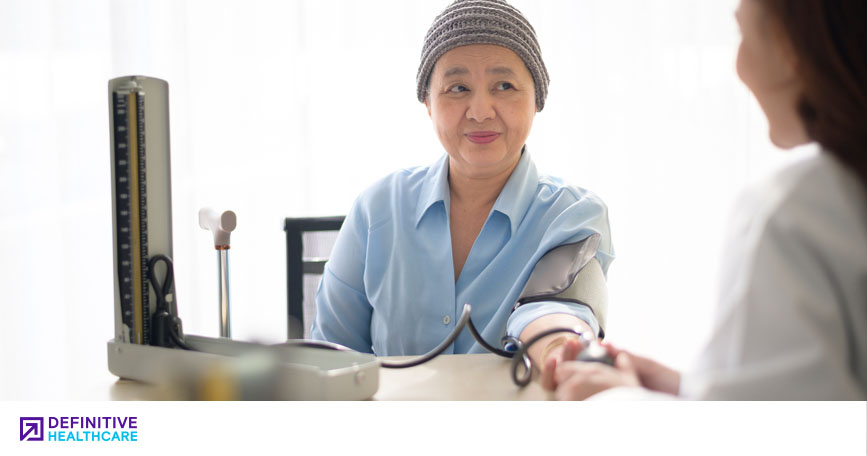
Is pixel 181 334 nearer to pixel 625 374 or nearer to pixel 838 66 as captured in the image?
pixel 625 374

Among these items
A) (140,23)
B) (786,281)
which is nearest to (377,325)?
(786,281)

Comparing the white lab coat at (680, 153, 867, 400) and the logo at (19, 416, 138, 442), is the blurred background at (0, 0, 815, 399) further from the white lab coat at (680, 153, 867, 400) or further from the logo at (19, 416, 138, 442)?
the white lab coat at (680, 153, 867, 400)

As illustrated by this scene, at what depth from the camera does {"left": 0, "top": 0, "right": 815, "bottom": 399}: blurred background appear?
6.97ft

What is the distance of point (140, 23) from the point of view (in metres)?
2.17

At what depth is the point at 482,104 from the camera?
1177 mm

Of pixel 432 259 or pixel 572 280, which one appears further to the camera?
pixel 432 259

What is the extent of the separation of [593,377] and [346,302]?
640 millimetres

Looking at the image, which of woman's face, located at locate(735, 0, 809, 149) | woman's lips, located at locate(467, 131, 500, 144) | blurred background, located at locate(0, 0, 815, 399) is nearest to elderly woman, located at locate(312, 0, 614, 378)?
woman's lips, located at locate(467, 131, 500, 144)

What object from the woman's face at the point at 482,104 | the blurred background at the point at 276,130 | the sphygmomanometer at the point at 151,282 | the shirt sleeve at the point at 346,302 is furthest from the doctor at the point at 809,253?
the blurred background at the point at 276,130

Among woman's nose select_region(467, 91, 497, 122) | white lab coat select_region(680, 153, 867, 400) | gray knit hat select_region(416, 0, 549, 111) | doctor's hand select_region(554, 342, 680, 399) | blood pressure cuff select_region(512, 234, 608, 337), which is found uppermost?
gray knit hat select_region(416, 0, 549, 111)

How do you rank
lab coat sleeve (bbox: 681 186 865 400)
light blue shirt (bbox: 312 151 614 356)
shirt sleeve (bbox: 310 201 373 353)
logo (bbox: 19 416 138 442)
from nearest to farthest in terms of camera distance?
lab coat sleeve (bbox: 681 186 865 400) → logo (bbox: 19 416 138 442) → light blue shirt (bbox: 312 151 614 356) → shirt sleeve (bbox: 310 201 373 353)

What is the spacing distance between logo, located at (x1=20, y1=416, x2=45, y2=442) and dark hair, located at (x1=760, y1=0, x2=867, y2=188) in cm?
80

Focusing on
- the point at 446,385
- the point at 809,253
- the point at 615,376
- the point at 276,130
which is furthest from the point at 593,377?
the point at 276,130

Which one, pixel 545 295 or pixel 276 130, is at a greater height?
pixel 276 130
